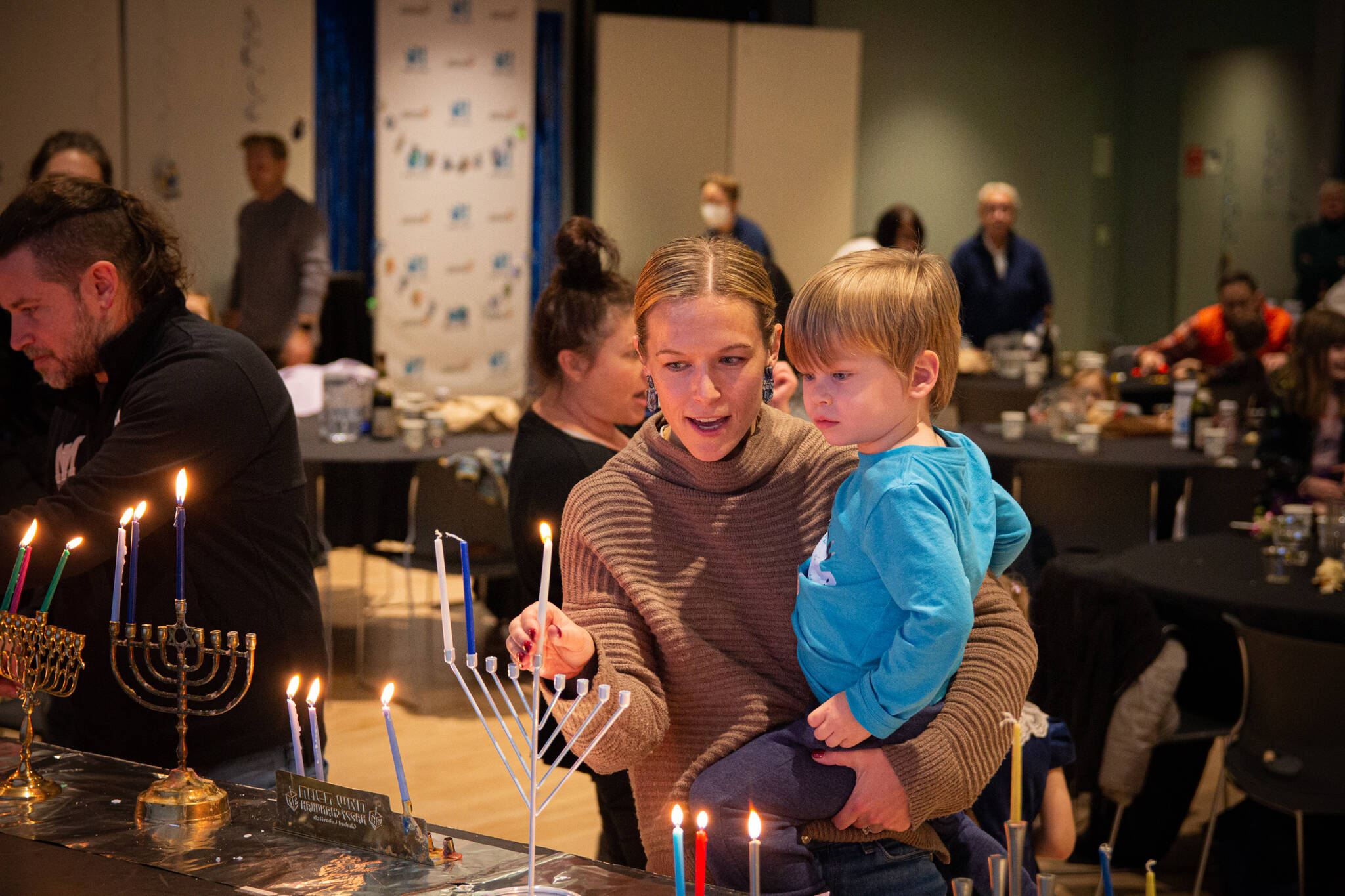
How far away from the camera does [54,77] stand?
712 cm

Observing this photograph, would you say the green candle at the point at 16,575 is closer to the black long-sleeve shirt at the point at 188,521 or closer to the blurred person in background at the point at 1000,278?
the black long-sleeve shirt at the point at 188,521

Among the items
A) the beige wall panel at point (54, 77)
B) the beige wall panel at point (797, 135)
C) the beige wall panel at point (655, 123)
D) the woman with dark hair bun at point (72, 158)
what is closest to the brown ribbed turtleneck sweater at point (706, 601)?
the woman with dark hair bun at point (72, 158)

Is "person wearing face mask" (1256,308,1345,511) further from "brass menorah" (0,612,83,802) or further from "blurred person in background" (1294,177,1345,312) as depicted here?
"blurred person in background" (1294,177,1345,312)

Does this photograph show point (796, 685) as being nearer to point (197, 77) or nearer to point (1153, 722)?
point (1153, 722)

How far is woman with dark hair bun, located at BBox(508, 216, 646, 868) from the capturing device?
96.1 inches

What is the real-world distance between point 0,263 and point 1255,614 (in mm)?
2926

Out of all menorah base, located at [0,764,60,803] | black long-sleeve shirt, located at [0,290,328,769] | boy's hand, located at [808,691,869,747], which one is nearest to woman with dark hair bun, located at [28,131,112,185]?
black long-sleeve shirt, located at [0,290,328,769]

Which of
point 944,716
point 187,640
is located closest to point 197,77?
point 187,640

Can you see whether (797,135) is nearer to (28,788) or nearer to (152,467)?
(152,467)

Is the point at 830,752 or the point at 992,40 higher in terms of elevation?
the point at 992,40

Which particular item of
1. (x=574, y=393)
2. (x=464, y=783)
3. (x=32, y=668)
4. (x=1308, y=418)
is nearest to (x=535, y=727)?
(x=32, y=668)

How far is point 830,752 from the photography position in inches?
63.2

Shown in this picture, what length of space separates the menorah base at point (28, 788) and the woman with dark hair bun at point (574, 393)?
2.95ft

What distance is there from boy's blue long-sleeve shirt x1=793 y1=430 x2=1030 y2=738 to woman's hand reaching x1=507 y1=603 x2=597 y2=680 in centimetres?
28
